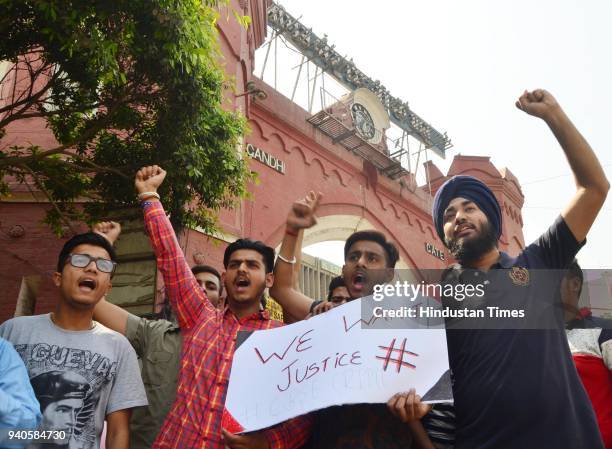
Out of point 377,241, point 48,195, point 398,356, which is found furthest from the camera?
point 48,195

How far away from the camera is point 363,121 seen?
1329cm

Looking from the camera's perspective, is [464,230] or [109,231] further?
[109,231]

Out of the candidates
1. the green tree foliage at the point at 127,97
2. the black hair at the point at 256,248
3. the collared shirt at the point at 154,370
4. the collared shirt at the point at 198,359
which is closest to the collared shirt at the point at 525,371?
the collared shirt at the point at 198,359

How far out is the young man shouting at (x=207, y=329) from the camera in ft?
7.02

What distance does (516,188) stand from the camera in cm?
1722

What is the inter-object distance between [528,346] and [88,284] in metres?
1.90

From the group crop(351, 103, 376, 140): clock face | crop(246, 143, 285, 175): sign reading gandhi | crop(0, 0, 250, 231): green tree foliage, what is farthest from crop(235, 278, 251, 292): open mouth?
crop(351, 103, 376, 140): clock face

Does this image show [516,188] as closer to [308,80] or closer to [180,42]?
[308,80]

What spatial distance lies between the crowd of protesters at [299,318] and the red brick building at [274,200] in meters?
4.65

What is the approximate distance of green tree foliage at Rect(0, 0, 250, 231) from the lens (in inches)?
182

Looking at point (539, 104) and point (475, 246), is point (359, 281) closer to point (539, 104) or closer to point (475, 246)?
point (475, 246)

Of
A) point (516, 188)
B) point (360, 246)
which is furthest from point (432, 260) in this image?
point (360, 246)

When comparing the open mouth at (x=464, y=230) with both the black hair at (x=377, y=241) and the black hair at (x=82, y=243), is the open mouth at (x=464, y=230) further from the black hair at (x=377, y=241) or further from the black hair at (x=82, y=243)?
the black hair at (x=82, y=243)

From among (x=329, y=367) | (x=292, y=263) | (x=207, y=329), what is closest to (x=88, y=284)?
(x=207, y=329)
